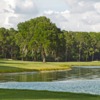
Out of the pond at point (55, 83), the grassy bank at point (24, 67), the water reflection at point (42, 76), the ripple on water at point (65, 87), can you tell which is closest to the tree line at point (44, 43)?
the grassy bank at point (24, 67)

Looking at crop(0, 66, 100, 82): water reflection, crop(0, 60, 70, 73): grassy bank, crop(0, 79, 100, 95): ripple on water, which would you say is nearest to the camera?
crop(0, 79, 100, 95): ripple on water

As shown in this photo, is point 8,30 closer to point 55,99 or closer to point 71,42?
point 71,42

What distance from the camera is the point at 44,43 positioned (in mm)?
115562

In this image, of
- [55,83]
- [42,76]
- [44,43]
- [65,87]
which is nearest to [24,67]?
[42,76]

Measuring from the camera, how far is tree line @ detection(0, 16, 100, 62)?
11875cm

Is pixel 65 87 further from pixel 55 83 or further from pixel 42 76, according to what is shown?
pixel 42 76

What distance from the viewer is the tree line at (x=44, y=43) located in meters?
119

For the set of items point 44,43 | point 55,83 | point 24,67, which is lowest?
point 55,83

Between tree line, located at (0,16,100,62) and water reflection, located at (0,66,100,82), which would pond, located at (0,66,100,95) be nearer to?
water reflection, located at (0,66,100,82)

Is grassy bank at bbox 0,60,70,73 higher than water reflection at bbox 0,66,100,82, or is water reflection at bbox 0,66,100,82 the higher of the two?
grassy bank at bbox 0,60,70,73

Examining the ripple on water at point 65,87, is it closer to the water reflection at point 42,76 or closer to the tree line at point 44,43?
the water reflection at point 42,76

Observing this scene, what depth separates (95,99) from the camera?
2002 cm

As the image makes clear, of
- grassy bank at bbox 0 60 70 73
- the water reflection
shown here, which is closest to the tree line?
grassy bank at bbox 0 60 70 73

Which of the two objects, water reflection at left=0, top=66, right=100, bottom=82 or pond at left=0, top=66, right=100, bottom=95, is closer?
pond at left=0, top=66, right=100, bottom=95
